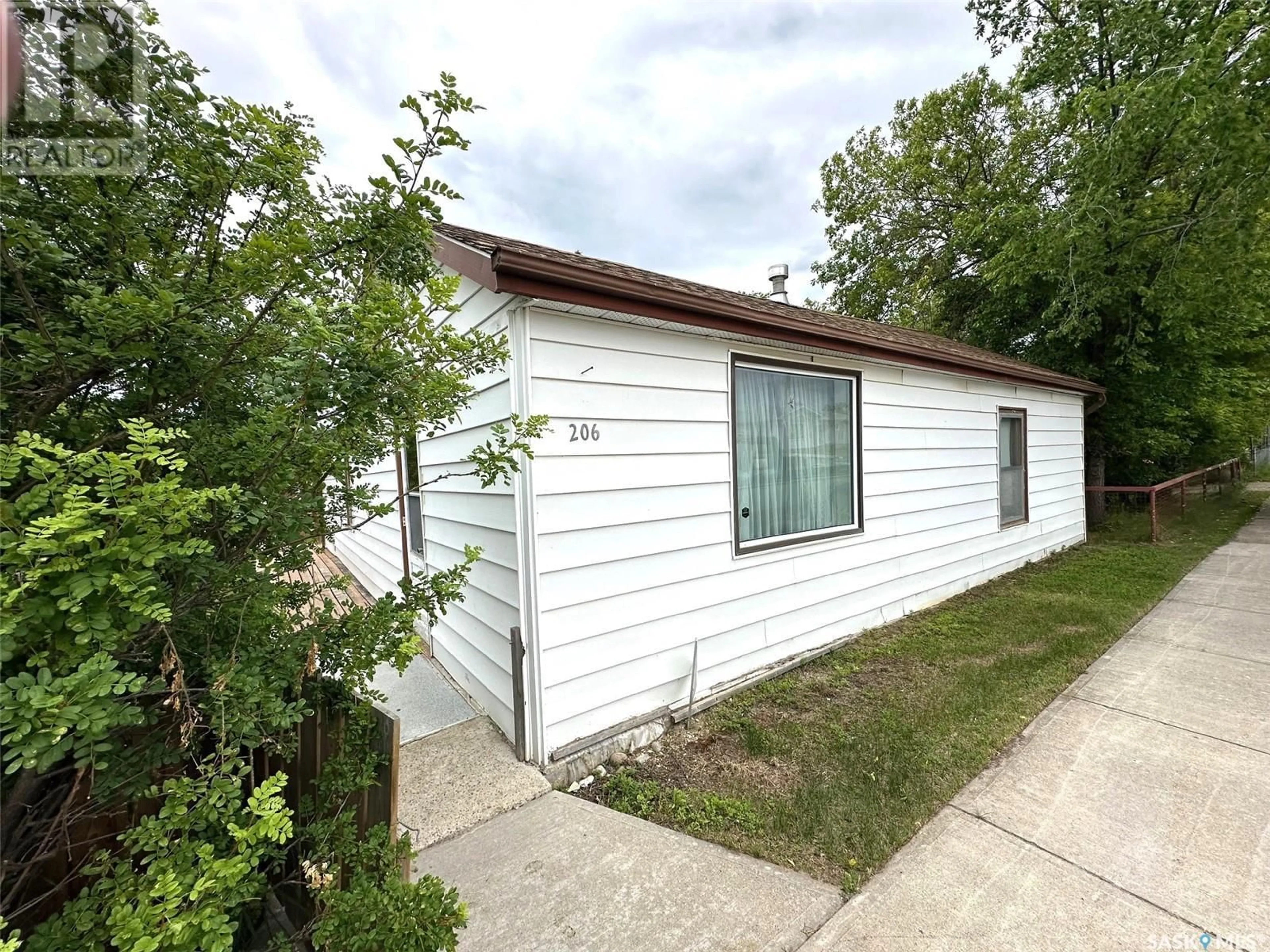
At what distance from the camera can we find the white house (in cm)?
291

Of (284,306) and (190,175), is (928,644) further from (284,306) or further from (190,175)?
(190,175)

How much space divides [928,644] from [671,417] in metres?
3.15

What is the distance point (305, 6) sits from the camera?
7.32 ft

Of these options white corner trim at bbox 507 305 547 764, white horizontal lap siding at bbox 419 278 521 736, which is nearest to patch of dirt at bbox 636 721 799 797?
white corner trim at bbox 507 305 547 764

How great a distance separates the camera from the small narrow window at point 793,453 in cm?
396

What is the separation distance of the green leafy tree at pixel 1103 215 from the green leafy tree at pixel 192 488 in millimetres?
8767

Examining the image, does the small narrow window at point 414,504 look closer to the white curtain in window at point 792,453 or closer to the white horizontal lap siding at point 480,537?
the white horizontal lap siding at point 480,537

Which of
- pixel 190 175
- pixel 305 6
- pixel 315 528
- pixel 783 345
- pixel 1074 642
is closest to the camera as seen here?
pixel 190 175

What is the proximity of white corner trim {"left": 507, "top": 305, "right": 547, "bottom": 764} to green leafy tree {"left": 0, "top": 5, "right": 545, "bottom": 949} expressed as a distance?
114cm

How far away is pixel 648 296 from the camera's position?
122 inches

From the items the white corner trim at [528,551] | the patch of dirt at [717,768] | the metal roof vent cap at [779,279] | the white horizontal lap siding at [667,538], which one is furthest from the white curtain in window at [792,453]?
the metal roof vent cap at [779,279]

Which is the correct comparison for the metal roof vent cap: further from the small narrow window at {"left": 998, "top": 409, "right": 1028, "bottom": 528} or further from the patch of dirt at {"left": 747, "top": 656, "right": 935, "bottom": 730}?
the patch of dirt at {"left": 747, "top": 656, "right": 935, "bottom": 730}

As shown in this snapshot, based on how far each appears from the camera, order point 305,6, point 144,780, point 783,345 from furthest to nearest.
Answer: point 783,345 < point 305,6 < point 144,780

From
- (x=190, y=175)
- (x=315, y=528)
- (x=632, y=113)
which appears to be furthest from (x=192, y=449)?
(x=632, y=113)
